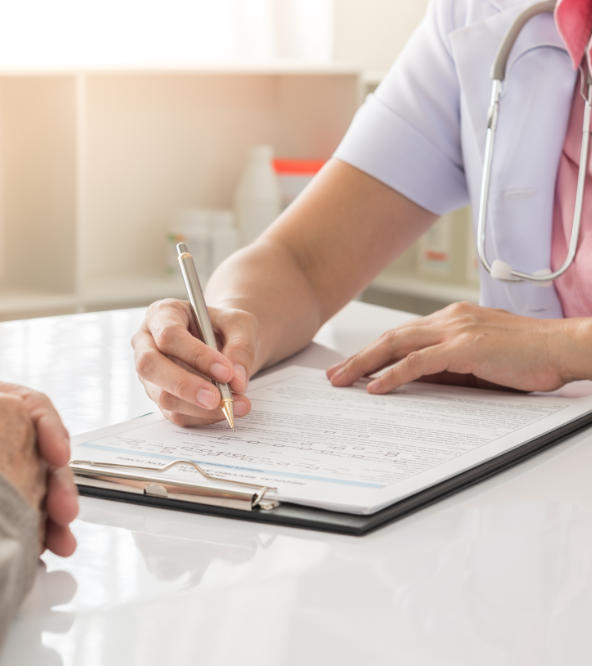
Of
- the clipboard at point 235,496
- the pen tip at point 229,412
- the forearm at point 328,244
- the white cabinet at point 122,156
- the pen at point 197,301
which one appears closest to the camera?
the clipboard at point 235,496

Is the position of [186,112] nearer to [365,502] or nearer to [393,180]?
[393,180]

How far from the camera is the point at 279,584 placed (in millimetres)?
510

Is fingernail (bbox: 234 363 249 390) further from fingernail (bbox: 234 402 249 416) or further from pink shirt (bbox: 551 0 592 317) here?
pink shirt (bbox: 551 0 592 317)

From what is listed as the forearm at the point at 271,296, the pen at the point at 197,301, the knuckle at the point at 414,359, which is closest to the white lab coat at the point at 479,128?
the forearm at the point at 271,296

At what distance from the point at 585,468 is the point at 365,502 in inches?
8.0

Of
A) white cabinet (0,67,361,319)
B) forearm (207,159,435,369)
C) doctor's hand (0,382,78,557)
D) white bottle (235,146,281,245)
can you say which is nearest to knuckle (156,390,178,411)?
doctor's hand (0,382,78,557)

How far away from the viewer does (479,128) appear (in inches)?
46.3

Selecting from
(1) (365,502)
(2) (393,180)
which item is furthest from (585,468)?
(2) (393,180)

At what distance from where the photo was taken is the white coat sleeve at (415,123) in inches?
47.9

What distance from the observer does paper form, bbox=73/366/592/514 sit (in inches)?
24.3

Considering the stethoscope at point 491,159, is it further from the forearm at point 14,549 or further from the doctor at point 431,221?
the forearm at point 14,549

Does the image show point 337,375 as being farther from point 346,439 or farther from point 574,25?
point 574,25

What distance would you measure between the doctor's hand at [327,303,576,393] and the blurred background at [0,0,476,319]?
55.5 inches

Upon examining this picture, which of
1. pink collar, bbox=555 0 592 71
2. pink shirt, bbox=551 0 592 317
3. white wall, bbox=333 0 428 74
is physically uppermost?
white wall, bbox=333 0 428 74
